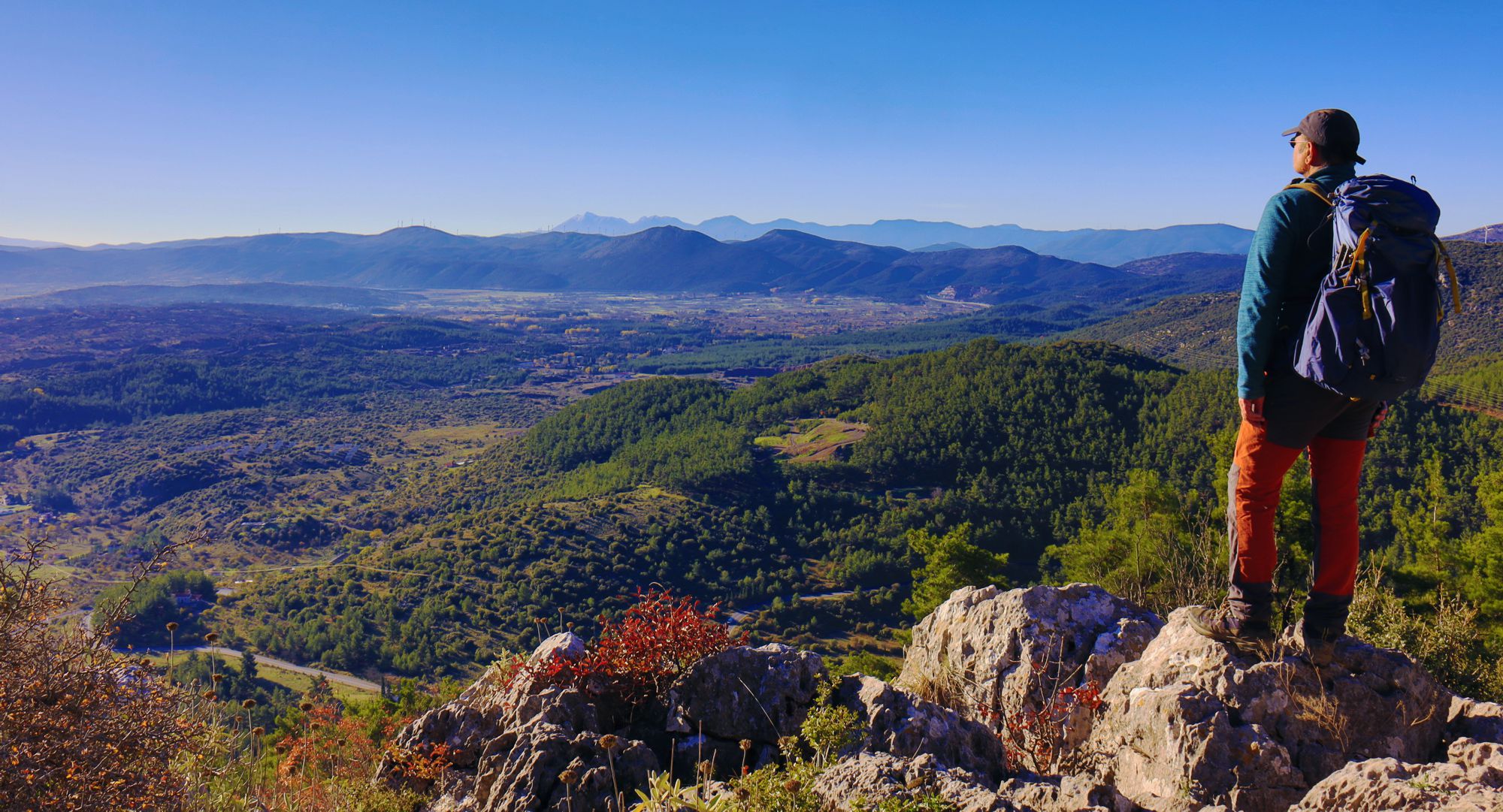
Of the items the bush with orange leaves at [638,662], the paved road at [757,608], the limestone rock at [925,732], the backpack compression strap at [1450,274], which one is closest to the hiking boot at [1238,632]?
the limestone rock at [925,732]

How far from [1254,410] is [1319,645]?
136 cm

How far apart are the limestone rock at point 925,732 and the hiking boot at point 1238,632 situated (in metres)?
1.39

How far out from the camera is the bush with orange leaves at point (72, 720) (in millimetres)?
3404

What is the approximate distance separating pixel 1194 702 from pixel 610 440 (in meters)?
75.9

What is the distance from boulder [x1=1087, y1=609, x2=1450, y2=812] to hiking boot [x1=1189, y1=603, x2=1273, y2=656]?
0.22 feet

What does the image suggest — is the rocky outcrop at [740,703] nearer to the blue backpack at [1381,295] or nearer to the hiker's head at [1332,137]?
the blue backpack at [1381,295]

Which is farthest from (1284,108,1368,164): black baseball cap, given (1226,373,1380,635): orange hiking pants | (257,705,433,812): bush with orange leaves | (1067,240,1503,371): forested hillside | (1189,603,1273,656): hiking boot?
(1067,240,1503,371): forested hillside

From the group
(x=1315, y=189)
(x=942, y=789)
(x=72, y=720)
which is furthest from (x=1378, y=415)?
(x=72, y=720)

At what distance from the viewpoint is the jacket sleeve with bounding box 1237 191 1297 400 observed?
3.83m

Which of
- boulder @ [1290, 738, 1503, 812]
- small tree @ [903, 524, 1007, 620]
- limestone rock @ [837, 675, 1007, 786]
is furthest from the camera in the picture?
small tree @ [903, 524, 1007, 620]

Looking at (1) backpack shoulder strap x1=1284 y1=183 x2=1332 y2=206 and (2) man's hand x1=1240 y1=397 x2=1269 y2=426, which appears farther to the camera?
(2) man's hand x1=1240 y1=397 x2=1269 y2=426

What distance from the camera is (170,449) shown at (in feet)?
339

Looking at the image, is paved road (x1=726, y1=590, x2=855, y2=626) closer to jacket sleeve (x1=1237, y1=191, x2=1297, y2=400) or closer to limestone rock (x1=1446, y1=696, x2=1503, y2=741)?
limestone rock (x1=1446, y1=696, x2=1503, y2=741)

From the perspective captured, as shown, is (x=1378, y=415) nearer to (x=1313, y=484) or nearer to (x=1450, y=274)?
(x=1313, y=484)
